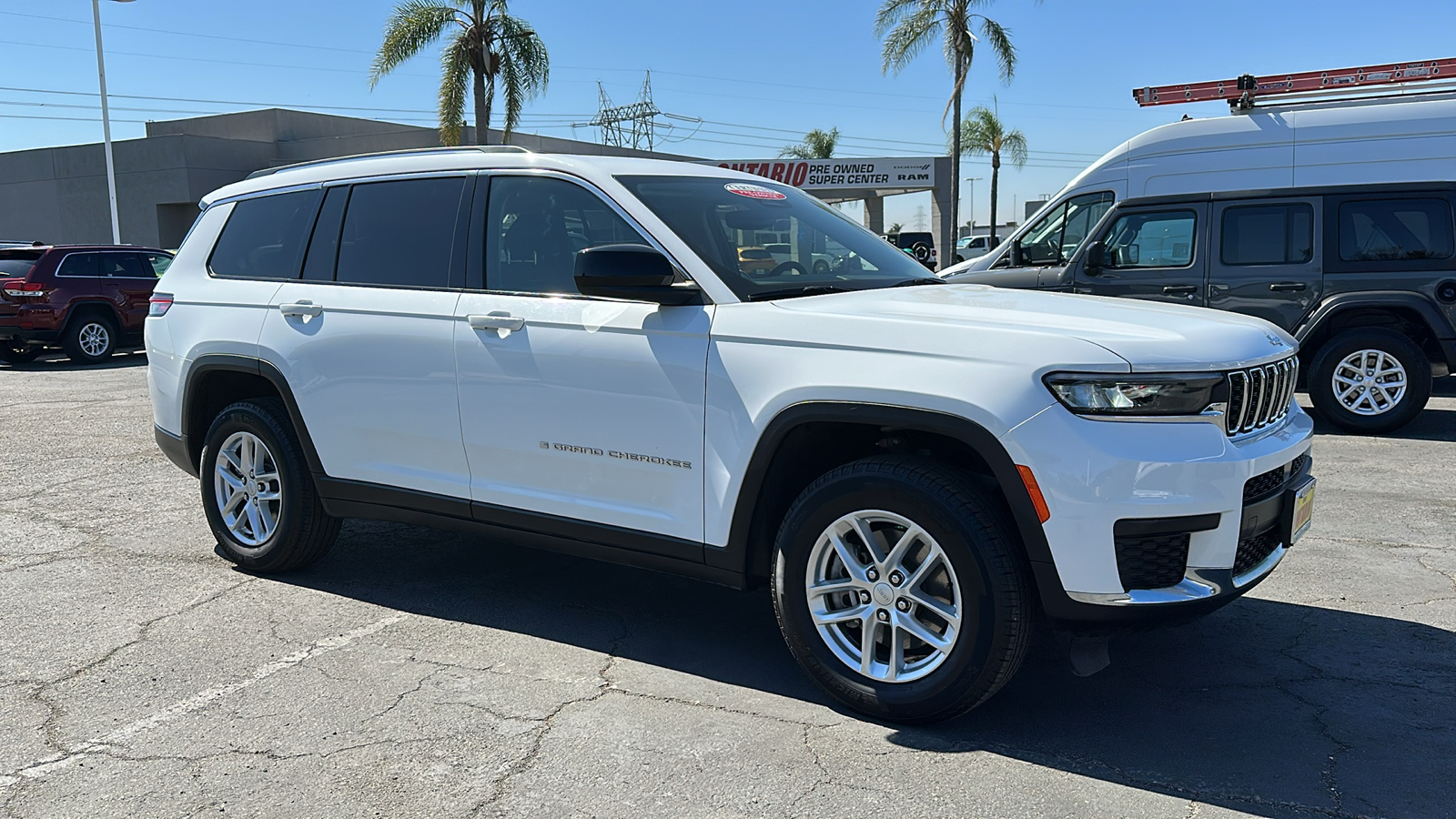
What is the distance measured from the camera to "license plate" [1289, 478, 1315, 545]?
361cm

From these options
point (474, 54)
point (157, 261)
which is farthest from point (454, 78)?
point (157, 261)

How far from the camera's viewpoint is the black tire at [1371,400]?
8.68 metres

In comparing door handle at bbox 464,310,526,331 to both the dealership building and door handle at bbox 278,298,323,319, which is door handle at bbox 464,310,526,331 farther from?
the dealership building

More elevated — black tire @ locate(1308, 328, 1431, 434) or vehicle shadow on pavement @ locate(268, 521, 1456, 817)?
black tire @ locate(1308, 328, 1431, 434)

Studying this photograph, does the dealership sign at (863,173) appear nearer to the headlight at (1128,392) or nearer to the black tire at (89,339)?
the black tire at (89,339)

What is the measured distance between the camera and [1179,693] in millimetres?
3844

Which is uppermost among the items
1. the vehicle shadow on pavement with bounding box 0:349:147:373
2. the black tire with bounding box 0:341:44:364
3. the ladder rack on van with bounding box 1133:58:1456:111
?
the ladder rack on van with bounding box 1133:58:1456:111

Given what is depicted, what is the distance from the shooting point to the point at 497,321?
14.2 feet

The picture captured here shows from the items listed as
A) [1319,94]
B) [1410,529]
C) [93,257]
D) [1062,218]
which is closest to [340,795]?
[1410,529]

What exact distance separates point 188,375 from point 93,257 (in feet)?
43.4

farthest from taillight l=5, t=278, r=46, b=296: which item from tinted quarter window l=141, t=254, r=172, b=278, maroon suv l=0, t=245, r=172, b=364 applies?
tinted quarter window l=141, t=254, r=172, b=278

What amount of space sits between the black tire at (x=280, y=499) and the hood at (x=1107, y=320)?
2552 mm

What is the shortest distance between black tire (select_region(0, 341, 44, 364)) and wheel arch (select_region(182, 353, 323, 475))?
13.3 meters

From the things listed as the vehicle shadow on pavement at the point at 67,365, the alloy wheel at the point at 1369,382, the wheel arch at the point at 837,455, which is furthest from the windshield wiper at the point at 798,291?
the vehicle shadow on pavement at the point at 67,365
